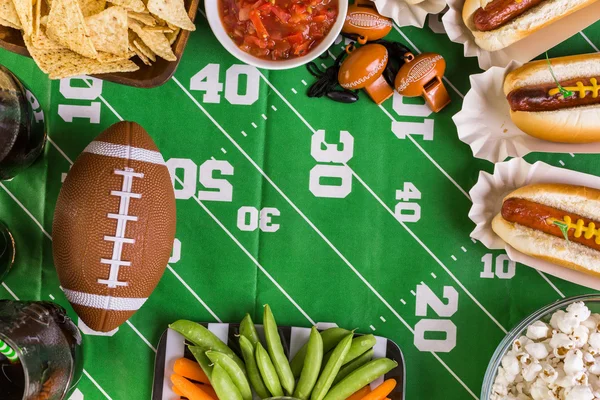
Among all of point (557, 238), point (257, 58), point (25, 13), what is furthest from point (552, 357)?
point (25, 13)

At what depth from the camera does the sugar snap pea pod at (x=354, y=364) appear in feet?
5.96

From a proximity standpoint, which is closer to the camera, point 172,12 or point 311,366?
point 172,12

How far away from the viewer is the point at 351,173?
6.25ft

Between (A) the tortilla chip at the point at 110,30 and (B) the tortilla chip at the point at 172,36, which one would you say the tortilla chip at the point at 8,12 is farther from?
(B) the tortilla chip at the point at 172,36

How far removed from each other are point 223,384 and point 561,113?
120cm

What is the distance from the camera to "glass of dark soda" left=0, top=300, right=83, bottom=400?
1498 mm

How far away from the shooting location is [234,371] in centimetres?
174

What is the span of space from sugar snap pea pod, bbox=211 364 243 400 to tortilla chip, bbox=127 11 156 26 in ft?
3.11

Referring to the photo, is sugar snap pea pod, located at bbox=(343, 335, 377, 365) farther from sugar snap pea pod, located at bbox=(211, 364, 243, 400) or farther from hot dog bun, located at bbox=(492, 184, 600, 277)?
hot dog bun, located at bbox=(492, 184, 600, 277)

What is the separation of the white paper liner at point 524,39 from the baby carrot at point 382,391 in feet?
3.21

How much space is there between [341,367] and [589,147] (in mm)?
976

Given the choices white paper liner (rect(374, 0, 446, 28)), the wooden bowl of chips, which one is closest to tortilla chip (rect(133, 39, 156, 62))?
the wooden bowl of chips

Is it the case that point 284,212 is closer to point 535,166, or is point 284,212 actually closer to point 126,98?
point 126,98

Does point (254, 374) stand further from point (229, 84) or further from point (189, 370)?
point (229, 84)
